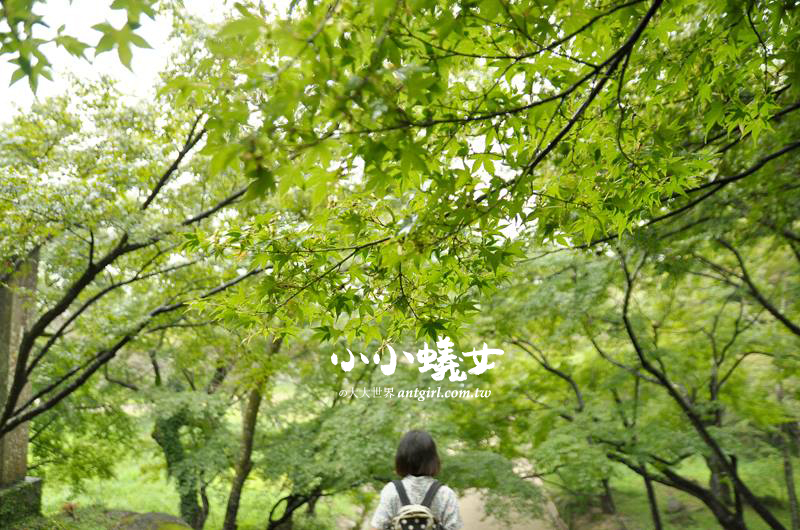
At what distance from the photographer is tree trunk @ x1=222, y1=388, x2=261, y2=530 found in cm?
937

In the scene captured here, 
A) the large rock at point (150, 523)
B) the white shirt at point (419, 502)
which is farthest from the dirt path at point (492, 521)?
the white shirt at point (419, 502)

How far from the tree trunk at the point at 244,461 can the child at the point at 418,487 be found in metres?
6.79

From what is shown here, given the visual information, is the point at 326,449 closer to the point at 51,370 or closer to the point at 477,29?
the point at 51,370

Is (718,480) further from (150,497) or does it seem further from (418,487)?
(150,497)

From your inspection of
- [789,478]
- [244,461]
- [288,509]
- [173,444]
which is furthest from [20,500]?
[789,478]

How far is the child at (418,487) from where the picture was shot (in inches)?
109

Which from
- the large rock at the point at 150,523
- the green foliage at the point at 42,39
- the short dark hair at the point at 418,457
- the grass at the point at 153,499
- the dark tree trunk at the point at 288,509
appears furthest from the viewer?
the grass at the point at 153,499

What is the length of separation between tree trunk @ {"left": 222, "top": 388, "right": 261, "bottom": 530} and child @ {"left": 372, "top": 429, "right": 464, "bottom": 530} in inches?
267

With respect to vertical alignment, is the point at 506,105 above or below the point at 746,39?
below

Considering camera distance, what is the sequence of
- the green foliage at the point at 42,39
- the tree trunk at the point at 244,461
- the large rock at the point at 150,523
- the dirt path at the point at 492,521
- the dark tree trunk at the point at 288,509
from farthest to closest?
1. the dark tree trunk at the point at 288,509
2. the tree trunk at the point at 244,461
3. the dirt path at the point at 492,521
4. the large rock at the point at 150,523
5. the green foliage at the point at 42,39

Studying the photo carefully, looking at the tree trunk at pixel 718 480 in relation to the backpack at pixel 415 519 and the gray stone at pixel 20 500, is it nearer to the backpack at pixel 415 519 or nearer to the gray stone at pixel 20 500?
the backpack at pixel 415 519

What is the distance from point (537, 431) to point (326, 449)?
10.8 feet

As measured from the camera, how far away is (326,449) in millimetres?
8367

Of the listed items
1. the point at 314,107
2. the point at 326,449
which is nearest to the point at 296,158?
the point at 314,107
